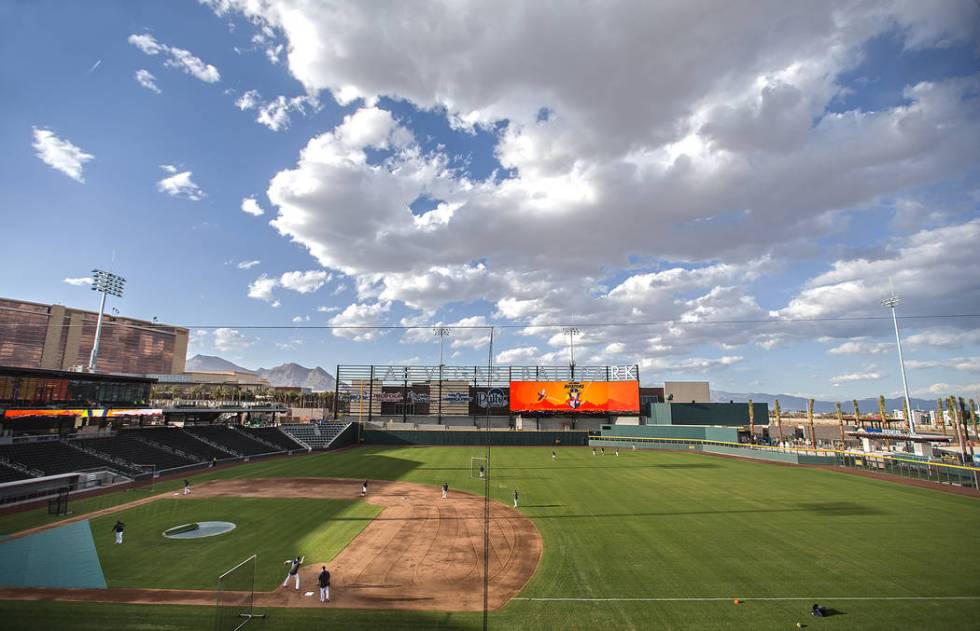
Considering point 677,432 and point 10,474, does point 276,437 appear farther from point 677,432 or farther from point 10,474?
point 677,432

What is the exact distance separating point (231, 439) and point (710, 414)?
3198 inches

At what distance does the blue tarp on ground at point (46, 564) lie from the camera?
18562 millimetres

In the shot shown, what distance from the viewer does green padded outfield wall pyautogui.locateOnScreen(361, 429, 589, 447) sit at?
3049 inches

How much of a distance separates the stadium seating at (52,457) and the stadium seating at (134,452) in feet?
7.10

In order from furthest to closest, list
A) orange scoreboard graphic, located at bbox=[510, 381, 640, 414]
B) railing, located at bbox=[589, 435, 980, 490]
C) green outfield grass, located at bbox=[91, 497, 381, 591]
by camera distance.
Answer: orange scoreboard graphic, located at bbox=[510, 381, 640, 414], railing, located at bbox=[589, 435, 980, 490], green outfield grass, located at bbox=[91, 497, 381, 591]

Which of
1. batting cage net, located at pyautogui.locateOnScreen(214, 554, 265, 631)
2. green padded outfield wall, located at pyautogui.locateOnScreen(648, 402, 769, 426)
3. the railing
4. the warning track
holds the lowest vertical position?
the warning track

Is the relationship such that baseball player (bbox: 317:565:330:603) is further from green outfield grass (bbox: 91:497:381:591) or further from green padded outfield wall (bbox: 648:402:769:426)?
green padded outfield wall (bbox: 648:402:769:426)

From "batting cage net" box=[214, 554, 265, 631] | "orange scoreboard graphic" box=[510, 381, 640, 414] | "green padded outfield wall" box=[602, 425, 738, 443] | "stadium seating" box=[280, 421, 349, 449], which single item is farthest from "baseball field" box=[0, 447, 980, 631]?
"orange scoreboard graphic" box=[510, 381, 640, 414]

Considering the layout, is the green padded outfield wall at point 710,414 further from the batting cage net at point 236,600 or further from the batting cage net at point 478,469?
the batting cage net at point 236,600

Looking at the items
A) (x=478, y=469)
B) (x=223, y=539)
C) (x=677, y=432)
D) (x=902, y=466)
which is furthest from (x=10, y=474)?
(x=677, y=432)

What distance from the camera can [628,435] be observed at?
78438 mm

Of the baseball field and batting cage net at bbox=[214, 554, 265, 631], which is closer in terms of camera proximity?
batting cage net at bbox=[214, 554, 265, 631]

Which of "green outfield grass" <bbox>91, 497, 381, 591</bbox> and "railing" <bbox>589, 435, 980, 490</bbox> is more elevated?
"railing" <bbox>589, 435, 980, 490</bbox>

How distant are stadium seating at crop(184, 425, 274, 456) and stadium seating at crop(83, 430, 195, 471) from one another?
346 inches
